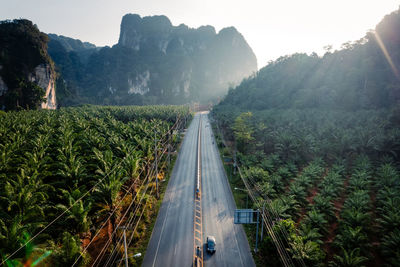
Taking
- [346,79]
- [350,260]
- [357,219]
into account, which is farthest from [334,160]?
[346,79]

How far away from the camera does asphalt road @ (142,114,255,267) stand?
68.8 ft

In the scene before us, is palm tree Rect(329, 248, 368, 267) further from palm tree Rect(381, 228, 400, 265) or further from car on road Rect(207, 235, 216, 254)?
car on road Rect(207, 235, 216, 254)

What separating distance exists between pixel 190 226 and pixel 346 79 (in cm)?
9938

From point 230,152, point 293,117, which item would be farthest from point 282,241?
point 293,117

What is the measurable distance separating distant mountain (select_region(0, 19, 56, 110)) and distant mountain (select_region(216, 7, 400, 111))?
394 feet

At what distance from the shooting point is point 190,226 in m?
26.1

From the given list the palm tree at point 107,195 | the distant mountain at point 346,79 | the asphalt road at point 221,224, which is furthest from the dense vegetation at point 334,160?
the palm tree at point 107,195

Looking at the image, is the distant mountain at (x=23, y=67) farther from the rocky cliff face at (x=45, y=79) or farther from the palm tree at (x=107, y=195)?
the palm tree at (x=107, y=195)

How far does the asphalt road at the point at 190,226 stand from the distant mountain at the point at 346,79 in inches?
2837

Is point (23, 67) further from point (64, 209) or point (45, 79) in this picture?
point (64, 209)

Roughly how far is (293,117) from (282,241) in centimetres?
6348

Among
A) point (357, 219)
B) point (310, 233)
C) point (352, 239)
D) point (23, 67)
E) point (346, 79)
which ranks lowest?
point (352, 239)

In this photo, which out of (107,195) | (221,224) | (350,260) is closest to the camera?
(350,260)

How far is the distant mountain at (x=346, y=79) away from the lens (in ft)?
238
